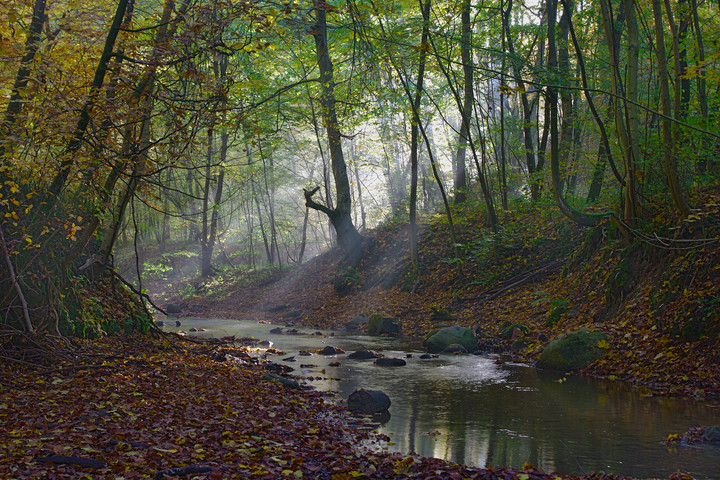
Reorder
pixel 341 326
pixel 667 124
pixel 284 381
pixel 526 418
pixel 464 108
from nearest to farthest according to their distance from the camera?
pixel 526 418 → pixel 284 381 → pixel 667 124 → pixel 341 326 → pixel 464 108

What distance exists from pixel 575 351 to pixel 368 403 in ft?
14.2

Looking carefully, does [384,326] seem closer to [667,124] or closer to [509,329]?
[509,329]

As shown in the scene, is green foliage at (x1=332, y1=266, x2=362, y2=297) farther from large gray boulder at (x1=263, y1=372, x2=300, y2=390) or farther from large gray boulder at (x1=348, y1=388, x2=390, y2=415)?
large gray boulder at (x1=348, y1=388, x2=390, y2=415)

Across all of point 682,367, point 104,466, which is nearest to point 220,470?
point 104,466

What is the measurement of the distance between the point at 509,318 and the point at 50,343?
32.3 ft

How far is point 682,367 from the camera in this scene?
7.32 meters

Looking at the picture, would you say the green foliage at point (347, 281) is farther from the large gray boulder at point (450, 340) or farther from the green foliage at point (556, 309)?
the green foliage at point (556, 309)

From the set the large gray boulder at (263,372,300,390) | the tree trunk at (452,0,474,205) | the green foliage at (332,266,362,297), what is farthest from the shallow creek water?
the green foliage at (332,266,362,297)

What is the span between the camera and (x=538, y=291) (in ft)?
43.0

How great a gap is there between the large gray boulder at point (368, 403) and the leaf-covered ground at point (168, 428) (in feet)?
0.66

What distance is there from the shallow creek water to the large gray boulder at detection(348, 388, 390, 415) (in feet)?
0.60

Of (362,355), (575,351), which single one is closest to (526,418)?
(575,351)

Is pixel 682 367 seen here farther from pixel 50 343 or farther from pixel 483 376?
pixel 50 343

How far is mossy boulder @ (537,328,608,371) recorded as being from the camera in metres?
8.77
